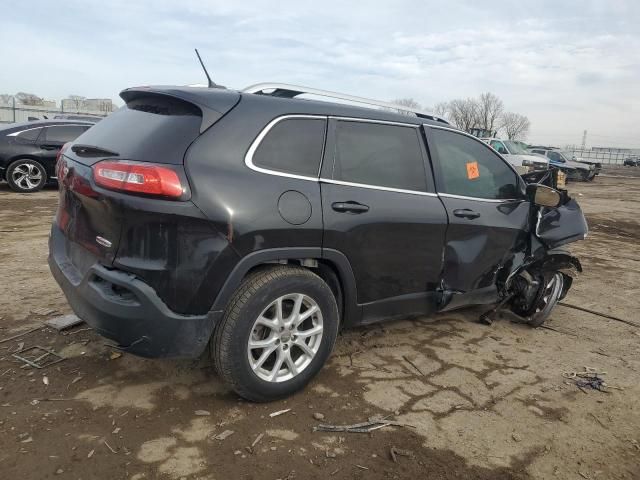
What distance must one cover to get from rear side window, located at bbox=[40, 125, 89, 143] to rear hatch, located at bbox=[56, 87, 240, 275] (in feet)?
28.3

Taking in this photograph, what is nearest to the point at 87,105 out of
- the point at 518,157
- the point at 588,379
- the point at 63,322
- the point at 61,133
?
the point at 61,133

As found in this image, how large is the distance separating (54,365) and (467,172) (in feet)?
10.7

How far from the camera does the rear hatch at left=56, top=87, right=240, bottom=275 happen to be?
2609 mm

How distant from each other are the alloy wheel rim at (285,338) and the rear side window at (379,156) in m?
0.83

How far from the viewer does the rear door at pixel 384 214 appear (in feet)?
10.2

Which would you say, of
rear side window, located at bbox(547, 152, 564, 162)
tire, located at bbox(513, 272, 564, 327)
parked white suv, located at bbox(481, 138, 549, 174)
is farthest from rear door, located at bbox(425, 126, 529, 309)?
rear side window, located at bbox(547, 152, 564, 162)

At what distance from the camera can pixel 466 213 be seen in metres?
3.82

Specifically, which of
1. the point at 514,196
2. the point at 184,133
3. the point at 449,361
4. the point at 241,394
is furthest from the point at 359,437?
the point at 514,196

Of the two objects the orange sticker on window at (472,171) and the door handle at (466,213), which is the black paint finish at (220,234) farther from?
the orange sticker on window at (472,171)

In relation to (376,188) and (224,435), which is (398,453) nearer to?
(224,435)

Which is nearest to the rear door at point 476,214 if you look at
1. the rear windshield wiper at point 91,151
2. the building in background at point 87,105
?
the rear windshield wiper at point 91,151

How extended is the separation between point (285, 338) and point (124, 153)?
1.36 m

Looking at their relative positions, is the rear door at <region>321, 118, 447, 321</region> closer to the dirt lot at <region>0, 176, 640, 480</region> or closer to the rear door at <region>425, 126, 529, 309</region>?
the rear door at <region>425, 126, 529, 309</region>

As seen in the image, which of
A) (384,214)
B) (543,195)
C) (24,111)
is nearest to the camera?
(384,214)
